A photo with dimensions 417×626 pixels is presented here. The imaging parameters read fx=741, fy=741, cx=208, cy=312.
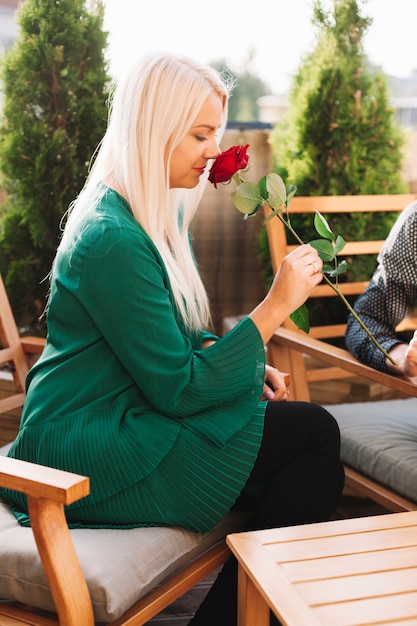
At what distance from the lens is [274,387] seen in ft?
5.93

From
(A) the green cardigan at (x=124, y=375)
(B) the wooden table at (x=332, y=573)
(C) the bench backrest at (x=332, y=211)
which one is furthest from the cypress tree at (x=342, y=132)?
(B) the wooden table at (x=332, y=573)

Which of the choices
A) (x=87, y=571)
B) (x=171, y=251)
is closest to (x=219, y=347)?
(x=171, y=251)

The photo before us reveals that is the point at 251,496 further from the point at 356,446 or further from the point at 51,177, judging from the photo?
the point at 51,177

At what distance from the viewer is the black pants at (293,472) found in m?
1.60

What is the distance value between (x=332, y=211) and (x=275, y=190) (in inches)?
43.4

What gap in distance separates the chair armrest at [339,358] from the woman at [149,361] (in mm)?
352

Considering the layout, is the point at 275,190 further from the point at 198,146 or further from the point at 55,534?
the point at 55,534

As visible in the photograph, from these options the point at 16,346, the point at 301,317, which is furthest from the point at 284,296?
the point at 16,346

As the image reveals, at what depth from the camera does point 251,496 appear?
1.66 m

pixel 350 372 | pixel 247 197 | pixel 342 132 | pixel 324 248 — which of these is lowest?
pixel 350 372

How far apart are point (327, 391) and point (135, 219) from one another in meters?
1.48

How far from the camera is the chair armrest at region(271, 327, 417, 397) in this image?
1.79 metres

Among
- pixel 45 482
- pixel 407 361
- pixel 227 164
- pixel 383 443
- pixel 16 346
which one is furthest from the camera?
pixel 16 346

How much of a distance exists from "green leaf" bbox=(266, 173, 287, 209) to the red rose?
0.07 m
